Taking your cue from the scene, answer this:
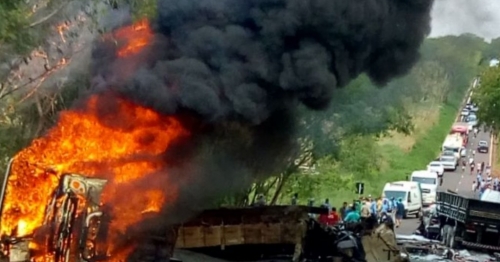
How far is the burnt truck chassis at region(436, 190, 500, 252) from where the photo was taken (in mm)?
21578


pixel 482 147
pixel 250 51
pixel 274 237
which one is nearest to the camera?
pixel 250 51

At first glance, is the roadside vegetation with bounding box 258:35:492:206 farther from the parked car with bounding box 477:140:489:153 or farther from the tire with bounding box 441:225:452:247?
the parked car with bounding box 477:140:489:153

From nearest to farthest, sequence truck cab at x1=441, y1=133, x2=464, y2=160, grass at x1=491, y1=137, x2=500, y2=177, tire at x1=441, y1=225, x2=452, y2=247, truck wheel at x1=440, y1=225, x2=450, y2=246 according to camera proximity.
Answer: tire at x1=441, y1=225, x2=452, y2=247 < truck wheel at x1=440, y1=225, x2=450, y2=246 < grass at x1=491, y1=137, x2=500, y2=177 < truck cab at x1=441, y1=133, x2=464, y2=160

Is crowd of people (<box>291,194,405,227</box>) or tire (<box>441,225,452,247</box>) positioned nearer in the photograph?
tire (<box>441,225,452,247</box>)

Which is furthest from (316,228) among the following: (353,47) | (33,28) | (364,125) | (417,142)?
(417,142)

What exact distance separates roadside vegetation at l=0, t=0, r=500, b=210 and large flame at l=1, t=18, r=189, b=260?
177 centimetres

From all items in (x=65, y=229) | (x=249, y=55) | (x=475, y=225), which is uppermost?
(x=249, y=55)

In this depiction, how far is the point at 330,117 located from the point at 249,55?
12.0 meters

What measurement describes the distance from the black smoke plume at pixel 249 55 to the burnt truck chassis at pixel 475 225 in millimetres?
7048

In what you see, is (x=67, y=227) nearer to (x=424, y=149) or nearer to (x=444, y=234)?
(x=444, y=234)

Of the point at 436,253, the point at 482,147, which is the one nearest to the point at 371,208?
the point at 436,253

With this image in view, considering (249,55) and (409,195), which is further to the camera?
(409,195)

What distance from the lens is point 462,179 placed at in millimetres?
53156

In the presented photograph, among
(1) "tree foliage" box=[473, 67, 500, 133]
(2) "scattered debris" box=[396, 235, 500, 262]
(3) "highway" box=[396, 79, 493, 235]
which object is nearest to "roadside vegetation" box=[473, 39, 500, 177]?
(1) "tree foliage" box=[473, 67, 500, 133]
